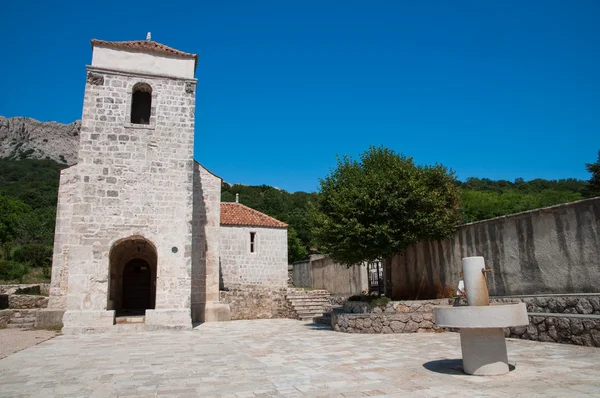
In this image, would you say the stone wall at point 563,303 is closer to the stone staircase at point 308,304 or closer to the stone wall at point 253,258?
the stone staircase at point 308,304

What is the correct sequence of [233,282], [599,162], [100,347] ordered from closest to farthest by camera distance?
[100,347]
[233,282]
[599,162]

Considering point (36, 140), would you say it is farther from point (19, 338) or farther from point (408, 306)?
point (408, 306)

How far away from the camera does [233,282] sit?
2656 centimetres

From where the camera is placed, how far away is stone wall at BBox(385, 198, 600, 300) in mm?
9258

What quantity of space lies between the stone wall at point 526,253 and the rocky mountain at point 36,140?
96647mm

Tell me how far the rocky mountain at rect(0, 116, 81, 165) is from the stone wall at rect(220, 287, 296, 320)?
289 ft

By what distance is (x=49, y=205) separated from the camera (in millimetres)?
55062

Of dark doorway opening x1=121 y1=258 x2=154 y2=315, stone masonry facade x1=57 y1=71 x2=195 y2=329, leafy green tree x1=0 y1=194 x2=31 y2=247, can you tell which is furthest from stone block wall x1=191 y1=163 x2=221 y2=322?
leafy green tree x1=0 y1=194 x2=31 y2=247

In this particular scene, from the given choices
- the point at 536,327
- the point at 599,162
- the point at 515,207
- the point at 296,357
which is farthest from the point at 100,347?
the point at 515,207

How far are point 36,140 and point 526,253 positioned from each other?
113 m

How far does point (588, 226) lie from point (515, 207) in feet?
167

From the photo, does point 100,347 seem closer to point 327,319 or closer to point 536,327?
point 327,319

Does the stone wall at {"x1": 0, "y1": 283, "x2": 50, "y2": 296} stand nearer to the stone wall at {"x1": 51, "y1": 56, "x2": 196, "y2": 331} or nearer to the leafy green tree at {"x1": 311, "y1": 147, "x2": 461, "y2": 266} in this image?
the stone wall at {"x1": 51, "y1": 56, "x2": 196, "y2": 331}

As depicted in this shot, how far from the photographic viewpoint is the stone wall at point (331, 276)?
20.6 meters
